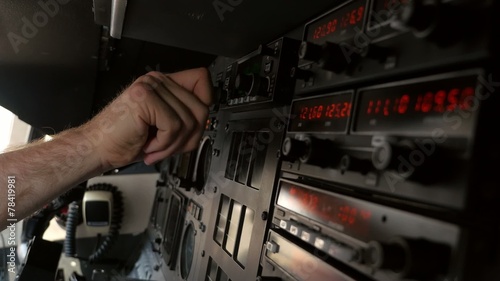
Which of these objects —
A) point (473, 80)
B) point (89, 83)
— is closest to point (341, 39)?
point (473, 80)

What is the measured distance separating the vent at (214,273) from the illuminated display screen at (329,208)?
1.58ft

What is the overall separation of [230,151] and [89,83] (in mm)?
1049

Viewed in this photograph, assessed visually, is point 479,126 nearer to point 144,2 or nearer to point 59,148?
point 144,2

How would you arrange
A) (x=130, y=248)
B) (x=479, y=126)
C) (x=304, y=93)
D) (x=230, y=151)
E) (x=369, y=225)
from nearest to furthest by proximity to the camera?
1. (x=479, y=126)
2. (x=369, y=225)
3. (x=304, y=93)
4. (x=230, y=151)
5. (x=130, y=248)

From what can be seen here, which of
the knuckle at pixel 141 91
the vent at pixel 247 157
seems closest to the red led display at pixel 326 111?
the vent at pixel 247 157

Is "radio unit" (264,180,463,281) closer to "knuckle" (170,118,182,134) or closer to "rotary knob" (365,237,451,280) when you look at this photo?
"rotary knob" (365,237,451,280)

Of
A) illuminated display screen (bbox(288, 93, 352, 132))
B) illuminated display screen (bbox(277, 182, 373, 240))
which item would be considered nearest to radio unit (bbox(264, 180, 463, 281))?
illuminated display screen (bbox(277, 182, 373, 240))

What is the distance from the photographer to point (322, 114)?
3.03 ft

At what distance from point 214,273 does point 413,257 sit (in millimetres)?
1038

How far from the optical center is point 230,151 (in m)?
1.57

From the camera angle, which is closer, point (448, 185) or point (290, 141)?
point (448, 185)

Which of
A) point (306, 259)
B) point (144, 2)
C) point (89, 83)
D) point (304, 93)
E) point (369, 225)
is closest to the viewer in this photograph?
point (369, 225)

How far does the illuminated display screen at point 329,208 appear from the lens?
720 mm

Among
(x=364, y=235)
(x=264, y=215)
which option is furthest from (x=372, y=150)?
(x=264, y=215)
